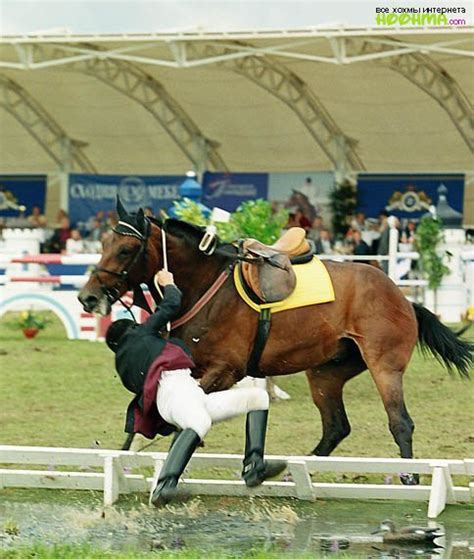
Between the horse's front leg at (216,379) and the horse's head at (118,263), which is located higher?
the horse's head at (118,263)

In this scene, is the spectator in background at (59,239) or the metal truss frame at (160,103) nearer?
the spectator in background at (59,239)

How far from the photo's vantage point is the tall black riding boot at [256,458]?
6.55 m

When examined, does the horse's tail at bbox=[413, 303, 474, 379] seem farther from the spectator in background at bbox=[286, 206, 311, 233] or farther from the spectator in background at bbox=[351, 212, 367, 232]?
the spectator in background at bbox=[351, 212, 367, 232]

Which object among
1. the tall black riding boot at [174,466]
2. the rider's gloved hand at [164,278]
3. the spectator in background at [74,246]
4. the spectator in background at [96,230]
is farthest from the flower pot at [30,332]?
the tall black riding boot at [174,466]

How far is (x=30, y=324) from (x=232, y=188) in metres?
12.8

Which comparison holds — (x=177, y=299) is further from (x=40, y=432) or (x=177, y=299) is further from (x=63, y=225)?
(x=63, y=225)

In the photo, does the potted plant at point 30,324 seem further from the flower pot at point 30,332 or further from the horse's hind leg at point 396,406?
the horse's hind leg at point 396,406

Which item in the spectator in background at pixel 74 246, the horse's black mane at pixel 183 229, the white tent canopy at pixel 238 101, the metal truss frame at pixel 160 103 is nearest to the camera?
the horse's black mane at pixel 183 229

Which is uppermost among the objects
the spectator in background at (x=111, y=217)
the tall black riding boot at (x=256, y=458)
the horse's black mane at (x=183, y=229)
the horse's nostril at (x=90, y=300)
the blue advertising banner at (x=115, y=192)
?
the blue advertising banner at (x=115, y=192)

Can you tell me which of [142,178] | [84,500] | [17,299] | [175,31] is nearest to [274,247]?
[84,500]

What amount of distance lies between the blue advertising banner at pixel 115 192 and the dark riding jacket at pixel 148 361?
21832 mm

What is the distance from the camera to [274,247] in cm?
780

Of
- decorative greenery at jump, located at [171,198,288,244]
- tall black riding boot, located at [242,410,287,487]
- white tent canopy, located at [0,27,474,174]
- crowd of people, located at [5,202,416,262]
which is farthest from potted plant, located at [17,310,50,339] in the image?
tall black riding boot, located at [242,410,287,487]

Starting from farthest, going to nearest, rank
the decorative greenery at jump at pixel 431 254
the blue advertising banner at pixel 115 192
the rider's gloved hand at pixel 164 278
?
the blue advertising banner at pixel 115 192
the decorative greenery at jump at pixel 431 254
the rider's gloved hand at pixel 164 278
